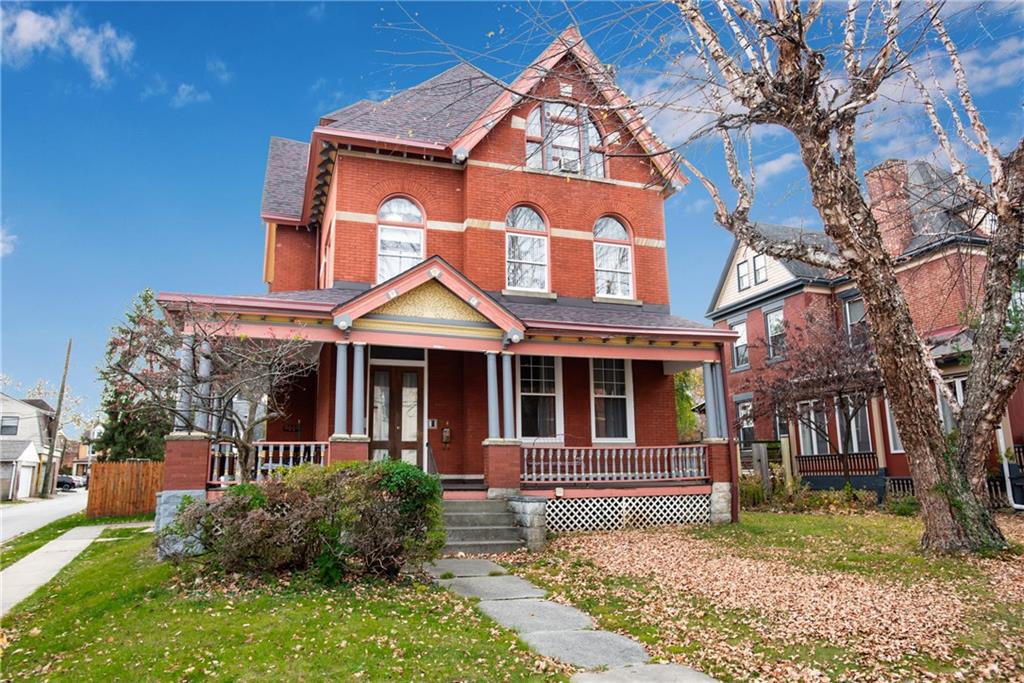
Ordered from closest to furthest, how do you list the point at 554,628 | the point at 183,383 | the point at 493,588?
1. the point at 554,628
2. the point at 493,588
3. the point at 183,383

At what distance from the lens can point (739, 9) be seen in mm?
8406

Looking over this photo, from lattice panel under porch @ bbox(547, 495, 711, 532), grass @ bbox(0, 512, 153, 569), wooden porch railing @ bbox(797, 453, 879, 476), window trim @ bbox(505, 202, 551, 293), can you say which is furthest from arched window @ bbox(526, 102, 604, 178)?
grass @ bbox(0, 512, 153, 569)

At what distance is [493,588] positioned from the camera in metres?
8.57

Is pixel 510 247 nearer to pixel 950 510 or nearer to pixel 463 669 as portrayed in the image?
pixel 950 510

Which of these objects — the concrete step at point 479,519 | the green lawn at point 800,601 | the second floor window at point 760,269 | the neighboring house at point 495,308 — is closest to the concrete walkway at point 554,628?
the green lawn at point 800,601

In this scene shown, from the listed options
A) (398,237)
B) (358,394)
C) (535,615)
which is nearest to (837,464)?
(398,237)

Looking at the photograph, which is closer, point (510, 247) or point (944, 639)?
point (944, 639)

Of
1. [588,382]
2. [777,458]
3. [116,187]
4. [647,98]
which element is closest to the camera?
[647,98]

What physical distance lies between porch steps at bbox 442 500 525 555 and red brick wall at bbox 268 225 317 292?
843 cm

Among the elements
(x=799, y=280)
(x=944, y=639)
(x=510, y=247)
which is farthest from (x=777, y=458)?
(x=944, y=639)

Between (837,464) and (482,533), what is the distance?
15462 millimetres

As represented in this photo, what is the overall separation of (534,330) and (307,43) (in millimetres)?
7749

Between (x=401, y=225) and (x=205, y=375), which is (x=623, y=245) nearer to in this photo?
(x=401, y=225)

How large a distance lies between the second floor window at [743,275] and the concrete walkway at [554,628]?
71.9 feet
